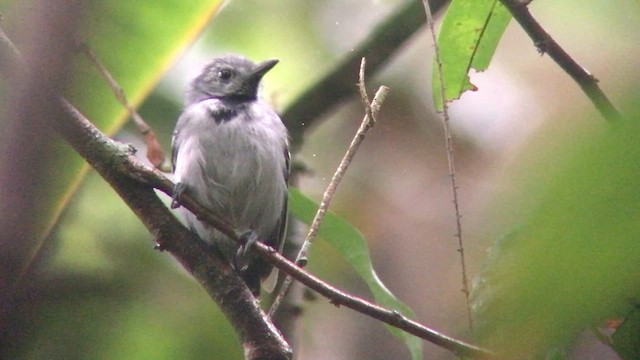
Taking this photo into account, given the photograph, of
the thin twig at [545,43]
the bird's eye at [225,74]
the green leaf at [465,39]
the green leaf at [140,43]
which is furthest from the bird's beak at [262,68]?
the thin twig at [545,43]

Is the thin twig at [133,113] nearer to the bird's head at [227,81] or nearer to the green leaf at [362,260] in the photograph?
the green leaf at [362,260]

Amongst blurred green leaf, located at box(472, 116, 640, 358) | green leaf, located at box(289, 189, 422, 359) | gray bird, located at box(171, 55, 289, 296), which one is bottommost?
gray bird, located at box(171, 55, 289, 296)

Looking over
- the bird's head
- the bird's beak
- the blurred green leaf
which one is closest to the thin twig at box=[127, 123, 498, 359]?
the blurred green leaf

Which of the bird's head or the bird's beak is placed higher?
the bird's beak

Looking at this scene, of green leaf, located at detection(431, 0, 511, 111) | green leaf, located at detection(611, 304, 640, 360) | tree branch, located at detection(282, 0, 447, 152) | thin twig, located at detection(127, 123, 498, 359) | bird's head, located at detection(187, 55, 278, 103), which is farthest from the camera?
bird's head, located at detection(187, 55, 278, 103)

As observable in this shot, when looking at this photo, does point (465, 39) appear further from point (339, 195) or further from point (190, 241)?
point (339, 195)

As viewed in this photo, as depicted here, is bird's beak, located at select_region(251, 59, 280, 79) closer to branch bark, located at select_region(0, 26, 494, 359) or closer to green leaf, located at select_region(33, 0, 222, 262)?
green leaf, located at select_region(33, 0, 222, 262)

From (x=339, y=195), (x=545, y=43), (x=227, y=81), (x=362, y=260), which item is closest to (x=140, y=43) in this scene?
(x=362, y=260)
